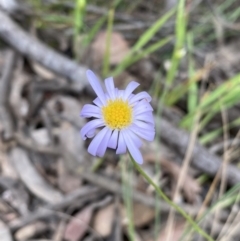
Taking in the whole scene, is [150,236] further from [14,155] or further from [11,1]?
[11,1]

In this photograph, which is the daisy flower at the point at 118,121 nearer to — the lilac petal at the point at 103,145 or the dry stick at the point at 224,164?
the lilac petal at the point at 103,145

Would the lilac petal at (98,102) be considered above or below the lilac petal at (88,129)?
above

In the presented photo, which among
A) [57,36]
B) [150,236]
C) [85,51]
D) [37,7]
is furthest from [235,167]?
[37,7]

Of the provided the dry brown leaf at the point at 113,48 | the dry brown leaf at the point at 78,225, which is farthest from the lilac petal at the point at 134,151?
the dry brown leaf at the point at 113,48

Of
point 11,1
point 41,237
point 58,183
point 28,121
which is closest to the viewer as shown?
point 41,237

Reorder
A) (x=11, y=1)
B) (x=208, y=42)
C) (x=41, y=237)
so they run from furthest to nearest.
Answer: (x=208, y=42) → (x=11, y=1) → (x=41, y=237)

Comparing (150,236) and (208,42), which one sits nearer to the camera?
(150,236)
